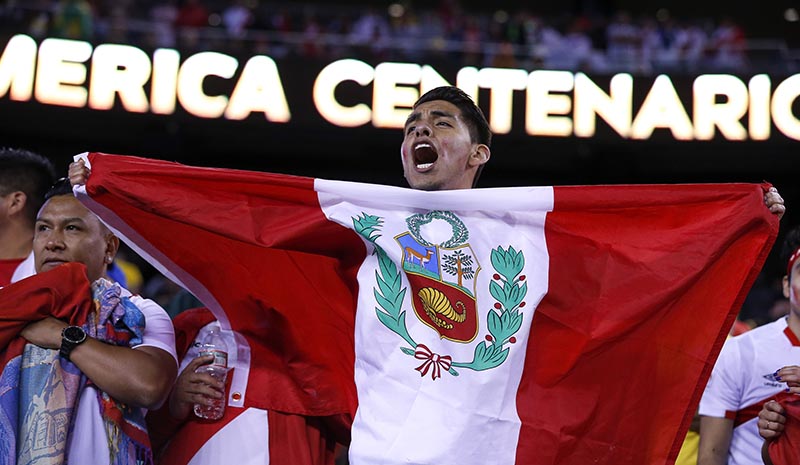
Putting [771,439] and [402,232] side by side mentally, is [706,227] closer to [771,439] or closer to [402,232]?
[771,439]

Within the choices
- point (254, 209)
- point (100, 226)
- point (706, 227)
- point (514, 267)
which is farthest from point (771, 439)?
point (100, 226)

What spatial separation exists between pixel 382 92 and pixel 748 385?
867 centimetres

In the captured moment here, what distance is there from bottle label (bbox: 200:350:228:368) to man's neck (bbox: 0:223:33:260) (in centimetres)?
87

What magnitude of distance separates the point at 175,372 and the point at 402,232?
0.76 m

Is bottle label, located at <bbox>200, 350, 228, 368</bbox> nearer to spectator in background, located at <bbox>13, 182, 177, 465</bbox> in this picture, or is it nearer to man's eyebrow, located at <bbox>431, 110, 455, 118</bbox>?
spectator in background, located at <bbox>13, 182, 177, 465</bbox>

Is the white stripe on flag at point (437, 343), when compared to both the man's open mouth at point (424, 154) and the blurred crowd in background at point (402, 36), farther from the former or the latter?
the blurred crowd in background at point (402, 36)

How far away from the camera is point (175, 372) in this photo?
303 centimetres

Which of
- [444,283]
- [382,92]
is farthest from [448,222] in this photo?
[382,92]

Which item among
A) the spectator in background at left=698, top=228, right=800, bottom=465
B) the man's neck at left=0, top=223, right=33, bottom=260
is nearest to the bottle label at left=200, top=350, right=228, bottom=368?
the man's neck at left=0, top=223, right=33, bottom=260

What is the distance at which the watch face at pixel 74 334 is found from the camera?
2.86 metres

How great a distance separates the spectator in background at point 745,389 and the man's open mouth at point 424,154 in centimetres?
118

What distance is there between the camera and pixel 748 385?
3451mm

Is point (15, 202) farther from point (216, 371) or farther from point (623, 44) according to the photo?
point (623, 44)

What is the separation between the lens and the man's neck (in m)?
3.62
